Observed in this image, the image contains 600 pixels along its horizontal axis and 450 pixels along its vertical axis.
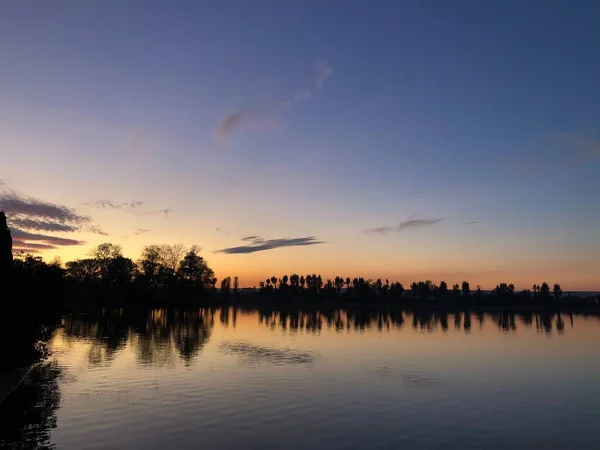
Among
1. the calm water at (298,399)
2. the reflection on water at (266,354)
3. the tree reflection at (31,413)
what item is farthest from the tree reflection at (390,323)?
the tree reflection at (31,413)

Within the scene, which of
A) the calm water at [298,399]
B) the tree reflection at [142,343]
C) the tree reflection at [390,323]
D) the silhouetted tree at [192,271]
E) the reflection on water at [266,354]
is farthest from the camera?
the silhouetted tree at [192,271]

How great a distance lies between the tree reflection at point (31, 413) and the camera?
77.6ft

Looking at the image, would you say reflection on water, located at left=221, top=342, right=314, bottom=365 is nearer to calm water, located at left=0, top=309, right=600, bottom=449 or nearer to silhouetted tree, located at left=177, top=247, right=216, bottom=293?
calm water, located at left=0, top=309, right=600, bottom=449

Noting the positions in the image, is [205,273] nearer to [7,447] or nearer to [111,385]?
[111,385]

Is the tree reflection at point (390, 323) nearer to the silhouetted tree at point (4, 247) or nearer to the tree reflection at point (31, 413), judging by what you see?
the silhouetted tree at point (4, 247)

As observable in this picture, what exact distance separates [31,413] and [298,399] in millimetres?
18077

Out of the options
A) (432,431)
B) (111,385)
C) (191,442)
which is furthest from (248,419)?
(111,385)

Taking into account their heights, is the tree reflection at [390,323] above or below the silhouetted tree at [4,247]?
below

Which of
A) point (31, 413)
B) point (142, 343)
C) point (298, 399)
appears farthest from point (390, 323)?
point (31, 413)

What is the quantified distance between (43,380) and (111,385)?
7243 millimetres

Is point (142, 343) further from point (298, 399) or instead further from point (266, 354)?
point (298, 399)

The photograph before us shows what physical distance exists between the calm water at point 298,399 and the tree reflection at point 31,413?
83 millimetres

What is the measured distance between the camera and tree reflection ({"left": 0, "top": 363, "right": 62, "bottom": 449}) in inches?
931

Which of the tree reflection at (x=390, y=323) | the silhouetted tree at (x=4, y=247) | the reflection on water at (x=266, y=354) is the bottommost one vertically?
the tree reflection at (x=390, y=323)
